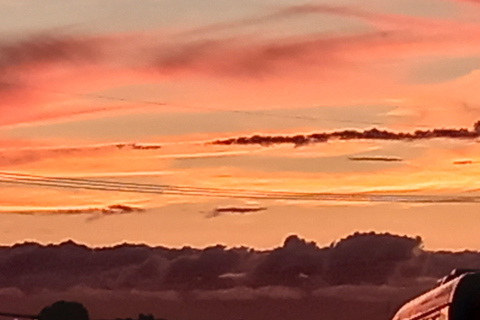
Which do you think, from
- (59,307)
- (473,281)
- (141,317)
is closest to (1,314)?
(473,281)

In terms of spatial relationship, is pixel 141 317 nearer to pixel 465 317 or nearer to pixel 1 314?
pixel 1 314

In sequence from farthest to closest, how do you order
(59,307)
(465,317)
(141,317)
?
(141,317), (59,307), (465,317)

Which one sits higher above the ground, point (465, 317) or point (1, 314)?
point (1, 314)

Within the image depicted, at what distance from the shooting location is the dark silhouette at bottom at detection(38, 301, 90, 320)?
11062cm

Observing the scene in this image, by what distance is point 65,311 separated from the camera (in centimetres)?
11344

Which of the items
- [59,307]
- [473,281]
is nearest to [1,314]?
[473,281]

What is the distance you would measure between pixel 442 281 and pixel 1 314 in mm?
27225

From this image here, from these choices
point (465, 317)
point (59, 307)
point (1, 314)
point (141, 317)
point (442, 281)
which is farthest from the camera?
point (141, 317)

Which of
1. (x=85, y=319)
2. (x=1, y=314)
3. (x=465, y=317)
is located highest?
(x=85, y=319)

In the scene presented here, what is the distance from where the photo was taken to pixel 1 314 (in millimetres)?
46625

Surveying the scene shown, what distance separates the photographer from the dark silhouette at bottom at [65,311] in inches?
4355

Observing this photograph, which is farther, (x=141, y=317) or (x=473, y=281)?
(x=141, y=317)

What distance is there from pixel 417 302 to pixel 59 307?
307ft

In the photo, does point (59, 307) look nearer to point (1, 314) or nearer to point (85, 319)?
point (85, 319)
